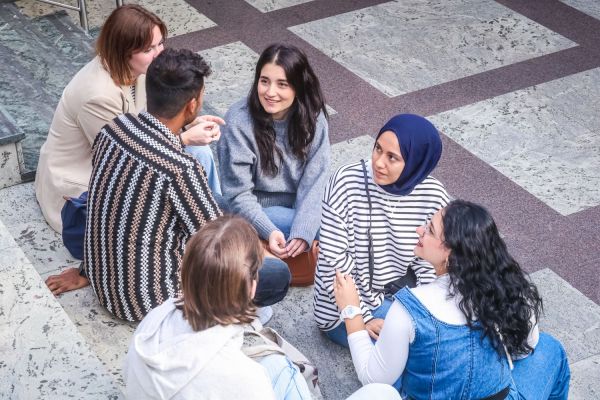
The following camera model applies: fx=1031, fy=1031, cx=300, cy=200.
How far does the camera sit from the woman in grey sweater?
4.37 meters

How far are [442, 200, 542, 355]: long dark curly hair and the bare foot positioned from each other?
1.78m

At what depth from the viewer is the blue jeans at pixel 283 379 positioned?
2.97 metres

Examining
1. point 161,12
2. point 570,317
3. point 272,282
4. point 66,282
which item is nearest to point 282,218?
point 272,282

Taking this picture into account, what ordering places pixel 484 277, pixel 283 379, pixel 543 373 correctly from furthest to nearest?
pixel 543 373 → pixel 484 277 → pixel 283 379

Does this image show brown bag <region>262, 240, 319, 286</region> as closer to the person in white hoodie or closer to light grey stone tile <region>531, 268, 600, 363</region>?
light grey stone tile <region>531, 268, 600, 363</region>

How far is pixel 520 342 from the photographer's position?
→ 3314mm

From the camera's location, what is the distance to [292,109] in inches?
176

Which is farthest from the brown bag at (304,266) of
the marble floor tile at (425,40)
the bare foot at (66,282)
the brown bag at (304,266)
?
the marble floor tile at (425,40)

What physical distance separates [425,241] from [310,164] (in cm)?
127

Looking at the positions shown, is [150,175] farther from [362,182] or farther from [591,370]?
[591,370]

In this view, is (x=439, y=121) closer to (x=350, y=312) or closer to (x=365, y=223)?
(x=365, y=223)

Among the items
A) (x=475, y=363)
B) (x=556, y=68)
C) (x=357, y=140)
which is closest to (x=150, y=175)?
(x=475, y=363)

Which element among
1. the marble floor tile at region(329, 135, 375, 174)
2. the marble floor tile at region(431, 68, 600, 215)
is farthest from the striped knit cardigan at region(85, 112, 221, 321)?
the marble floor tile at region(431, 68, 600, 215)

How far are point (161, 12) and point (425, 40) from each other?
189 centimetres
